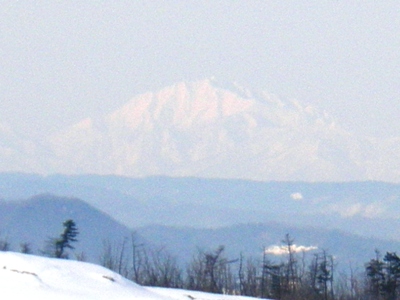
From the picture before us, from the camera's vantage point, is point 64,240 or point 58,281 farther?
point 64,240

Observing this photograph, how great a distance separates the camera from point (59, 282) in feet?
32.1

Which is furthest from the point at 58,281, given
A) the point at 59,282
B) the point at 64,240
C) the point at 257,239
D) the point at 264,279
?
the point at 257,239

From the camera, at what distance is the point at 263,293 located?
2488 centimetres

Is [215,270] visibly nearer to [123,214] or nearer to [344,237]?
[344,237]

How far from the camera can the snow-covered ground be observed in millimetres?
9344

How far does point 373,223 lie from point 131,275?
153224mm

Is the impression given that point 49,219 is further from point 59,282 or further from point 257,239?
point 59,282

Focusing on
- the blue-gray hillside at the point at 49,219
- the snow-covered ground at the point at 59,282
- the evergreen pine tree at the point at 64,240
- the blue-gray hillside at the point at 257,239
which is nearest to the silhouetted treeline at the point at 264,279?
the evergreen pine tree at the point at 64,240

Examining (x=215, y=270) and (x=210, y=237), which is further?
(x=210, y=237)

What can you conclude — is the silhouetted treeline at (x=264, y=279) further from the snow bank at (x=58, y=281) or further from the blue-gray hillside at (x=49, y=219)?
the blue-gray hillside at (x=49, y=219)

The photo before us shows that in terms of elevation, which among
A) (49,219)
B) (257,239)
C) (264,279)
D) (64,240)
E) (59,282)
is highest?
(257,239)

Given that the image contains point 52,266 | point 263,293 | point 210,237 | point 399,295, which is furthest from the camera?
point 210,237

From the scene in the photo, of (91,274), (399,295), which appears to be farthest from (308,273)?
(91,274)

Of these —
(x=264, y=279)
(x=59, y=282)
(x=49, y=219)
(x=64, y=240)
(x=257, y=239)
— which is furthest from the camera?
(x=257, y=239)
